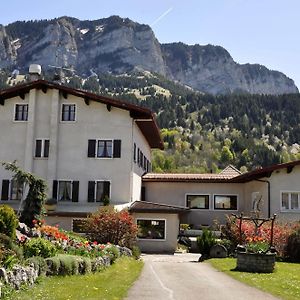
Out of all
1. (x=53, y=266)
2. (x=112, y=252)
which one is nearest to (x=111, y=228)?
(x=112, y=252)

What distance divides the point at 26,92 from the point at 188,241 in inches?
575

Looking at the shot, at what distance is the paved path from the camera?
11883 millimetres

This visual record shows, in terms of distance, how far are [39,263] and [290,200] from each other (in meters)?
21.9

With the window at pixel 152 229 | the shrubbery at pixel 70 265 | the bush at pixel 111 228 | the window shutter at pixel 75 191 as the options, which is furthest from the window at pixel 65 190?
the shrubbery at pixel 70 265

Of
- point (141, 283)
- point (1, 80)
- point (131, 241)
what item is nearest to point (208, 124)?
point (1, 80)

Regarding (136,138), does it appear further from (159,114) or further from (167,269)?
(159,114)

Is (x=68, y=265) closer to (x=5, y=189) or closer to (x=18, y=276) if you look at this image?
(x=18, y=276)

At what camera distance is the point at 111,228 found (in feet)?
78.6

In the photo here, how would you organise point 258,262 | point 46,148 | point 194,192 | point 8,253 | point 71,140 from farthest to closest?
point 194,192
point 46,148
point 71,140
point 258,262
point 8,253

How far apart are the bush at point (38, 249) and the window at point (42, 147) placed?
58.2ft

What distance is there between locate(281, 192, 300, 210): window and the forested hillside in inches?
3271

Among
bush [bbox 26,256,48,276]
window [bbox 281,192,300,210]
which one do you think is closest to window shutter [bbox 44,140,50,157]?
window [bbox 281,192,300,210]

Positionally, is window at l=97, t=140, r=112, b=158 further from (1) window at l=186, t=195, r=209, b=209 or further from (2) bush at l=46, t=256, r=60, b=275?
(2) bush at l=46, t=256, r=60, b=275

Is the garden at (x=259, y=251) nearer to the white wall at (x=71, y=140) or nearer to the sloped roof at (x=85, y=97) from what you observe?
the white wall at (x=71, y=140)
